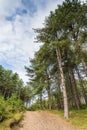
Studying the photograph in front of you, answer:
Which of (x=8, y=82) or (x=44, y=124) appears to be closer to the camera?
(x=44, y=124)

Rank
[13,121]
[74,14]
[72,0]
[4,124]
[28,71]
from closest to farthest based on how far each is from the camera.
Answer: [4,124]
[13,121]
[74,14]
[72,0]
[28,71]

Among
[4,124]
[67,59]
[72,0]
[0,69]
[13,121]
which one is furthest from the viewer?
[0,69]

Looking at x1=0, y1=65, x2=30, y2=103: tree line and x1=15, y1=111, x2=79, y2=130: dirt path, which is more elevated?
x1=0, y1=65, x2=30, y2=103: tree line

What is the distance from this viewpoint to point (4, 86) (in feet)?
143

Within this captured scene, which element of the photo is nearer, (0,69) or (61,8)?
(61,8)

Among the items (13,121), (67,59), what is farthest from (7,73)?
(13,121)

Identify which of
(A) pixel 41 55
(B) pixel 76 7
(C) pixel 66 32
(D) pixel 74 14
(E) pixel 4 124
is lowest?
(E) pixel 4 124

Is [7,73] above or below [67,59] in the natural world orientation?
above

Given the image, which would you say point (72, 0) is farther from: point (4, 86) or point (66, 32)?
point (4, 86)

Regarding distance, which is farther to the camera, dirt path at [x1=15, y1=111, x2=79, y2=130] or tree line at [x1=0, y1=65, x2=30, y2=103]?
tree line at [x1=0, y1=65, x2=30, y2=103]

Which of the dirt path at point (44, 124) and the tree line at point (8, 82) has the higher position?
the tree line at point (8, 82)

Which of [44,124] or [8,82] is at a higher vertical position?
[8,82]

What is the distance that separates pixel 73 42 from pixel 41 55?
13.0 ft

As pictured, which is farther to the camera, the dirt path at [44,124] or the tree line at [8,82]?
the tree line at [8,82]
